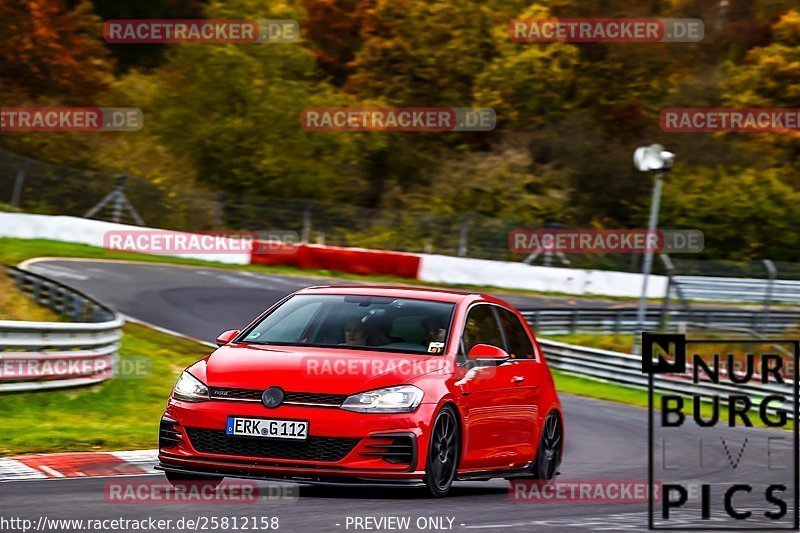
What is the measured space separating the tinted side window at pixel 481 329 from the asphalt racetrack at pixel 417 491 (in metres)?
1.03

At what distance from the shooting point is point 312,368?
8375 millimetres

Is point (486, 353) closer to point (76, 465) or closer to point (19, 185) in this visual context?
point (76, 465)

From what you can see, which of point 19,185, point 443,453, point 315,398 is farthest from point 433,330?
point 19,185

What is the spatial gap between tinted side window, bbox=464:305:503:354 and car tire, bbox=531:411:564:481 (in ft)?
2.87

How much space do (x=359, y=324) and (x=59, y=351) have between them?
665 centimetres

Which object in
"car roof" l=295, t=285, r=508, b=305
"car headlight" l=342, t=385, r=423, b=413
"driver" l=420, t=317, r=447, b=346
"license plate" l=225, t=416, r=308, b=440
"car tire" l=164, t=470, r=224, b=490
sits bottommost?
"car tire" l=164, t=470, r=224, b=490

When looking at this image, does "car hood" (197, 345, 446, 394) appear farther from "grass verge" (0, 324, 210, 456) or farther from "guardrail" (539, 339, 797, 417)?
"guardrail" (539, 339, 797, 417)

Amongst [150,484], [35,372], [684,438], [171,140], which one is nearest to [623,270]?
[171,140]

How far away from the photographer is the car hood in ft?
26.9

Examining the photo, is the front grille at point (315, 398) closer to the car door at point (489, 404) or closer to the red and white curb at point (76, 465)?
the car door at point (489, 404)

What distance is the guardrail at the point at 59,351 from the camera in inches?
547

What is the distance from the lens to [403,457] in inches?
321

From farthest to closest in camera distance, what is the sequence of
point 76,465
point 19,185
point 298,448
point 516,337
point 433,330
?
point 19,185, point 516,337, point 76,465, point 433,330, point 298,448

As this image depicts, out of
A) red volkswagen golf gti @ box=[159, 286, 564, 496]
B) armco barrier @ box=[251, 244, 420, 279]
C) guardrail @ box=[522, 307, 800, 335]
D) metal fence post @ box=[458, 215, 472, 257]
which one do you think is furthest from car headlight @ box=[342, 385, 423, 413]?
metal fence post @ box=[458, 215, 472, 257]
